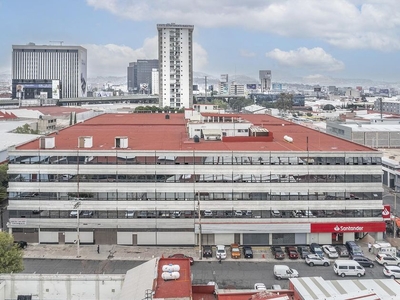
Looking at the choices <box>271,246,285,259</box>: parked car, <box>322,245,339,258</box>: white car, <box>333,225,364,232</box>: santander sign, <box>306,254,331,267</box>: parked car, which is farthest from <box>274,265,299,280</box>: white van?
<box>333,225,364,232</box>: santander sign

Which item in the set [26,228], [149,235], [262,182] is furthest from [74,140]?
A: [262,182]

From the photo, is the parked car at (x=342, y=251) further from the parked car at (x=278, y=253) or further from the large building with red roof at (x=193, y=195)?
the parked car at (x=278, y=253)

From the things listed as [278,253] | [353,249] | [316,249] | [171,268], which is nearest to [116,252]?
[278,253]

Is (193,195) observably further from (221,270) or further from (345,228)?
(345,228)

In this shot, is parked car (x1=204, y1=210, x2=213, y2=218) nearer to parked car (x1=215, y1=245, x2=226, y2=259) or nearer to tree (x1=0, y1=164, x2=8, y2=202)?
parked car (x1=215, y1=245, x2=226, y2=259)

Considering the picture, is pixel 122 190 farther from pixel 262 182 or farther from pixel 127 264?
pixel 262 182

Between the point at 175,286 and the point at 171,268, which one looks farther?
the point at 171,268
